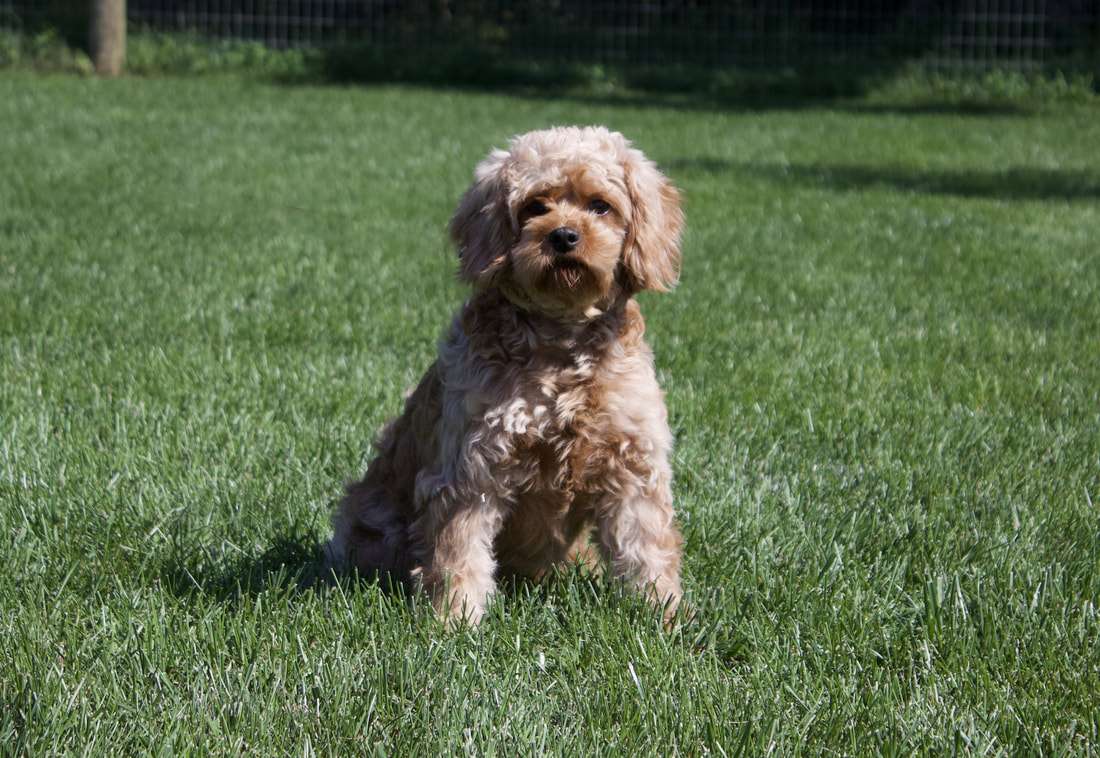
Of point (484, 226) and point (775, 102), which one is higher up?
point (775, 102)

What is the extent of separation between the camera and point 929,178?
1126 centimetres

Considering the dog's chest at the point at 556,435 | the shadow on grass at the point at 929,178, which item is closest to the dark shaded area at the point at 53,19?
the shadow on grass at the point at 929,178

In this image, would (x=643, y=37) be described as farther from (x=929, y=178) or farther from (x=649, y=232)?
(x=649, y=232)

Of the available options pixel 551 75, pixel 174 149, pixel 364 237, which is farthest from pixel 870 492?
pixel 551 75

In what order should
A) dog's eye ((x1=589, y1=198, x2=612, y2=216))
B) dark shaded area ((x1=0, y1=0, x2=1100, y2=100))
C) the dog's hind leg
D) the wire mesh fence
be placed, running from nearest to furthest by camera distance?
→ dog's eye ((x1=589, y1=198, x2=612, y2=216))
the dog's hind leg
dark shaded area ((x1=0, y1=0, x2=1100, y2=100))
the wire mesh fence

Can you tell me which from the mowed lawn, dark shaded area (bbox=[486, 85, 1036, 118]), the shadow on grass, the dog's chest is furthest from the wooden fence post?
the dog's chest

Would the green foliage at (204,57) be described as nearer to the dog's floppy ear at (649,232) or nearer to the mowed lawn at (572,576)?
the mowed lawn at (572,576)

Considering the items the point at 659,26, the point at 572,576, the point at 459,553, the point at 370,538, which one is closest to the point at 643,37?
the point at 659,26

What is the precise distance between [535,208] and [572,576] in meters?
1.02

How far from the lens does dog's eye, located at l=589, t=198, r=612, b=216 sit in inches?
138

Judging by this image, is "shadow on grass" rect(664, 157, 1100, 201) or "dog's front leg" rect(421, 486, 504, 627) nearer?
"dog's front leg" rect(421, 486, 504, 627)

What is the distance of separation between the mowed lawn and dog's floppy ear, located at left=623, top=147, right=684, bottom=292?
0.86m

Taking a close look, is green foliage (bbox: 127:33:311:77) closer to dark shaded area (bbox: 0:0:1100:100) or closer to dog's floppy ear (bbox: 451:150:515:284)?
dark shaded area (bbox: 0:0:1100:100)

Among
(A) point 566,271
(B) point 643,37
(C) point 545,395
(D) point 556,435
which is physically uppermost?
(B) point 643,37
